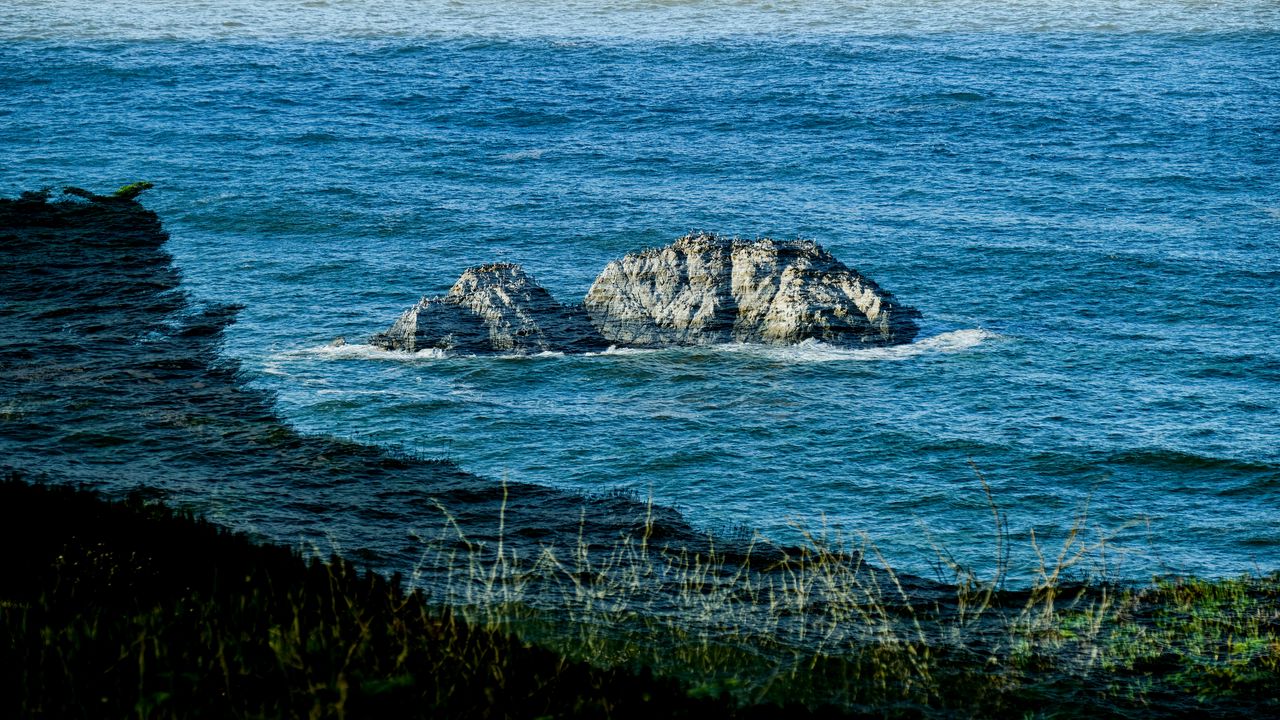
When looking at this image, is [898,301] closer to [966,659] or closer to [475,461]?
[475,461]

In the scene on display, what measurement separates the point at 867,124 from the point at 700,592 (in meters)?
50.2

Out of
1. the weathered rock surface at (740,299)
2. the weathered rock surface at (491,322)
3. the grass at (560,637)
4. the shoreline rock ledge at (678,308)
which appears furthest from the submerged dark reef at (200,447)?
the weathered rock surface at (740,299)

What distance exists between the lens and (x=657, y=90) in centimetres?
7150

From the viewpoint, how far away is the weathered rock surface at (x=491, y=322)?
3397 centimetres

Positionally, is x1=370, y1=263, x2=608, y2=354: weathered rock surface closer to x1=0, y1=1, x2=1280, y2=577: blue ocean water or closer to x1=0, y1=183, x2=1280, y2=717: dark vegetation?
x1=0, y1=1, x2=1280, y2=577: blue ocean water

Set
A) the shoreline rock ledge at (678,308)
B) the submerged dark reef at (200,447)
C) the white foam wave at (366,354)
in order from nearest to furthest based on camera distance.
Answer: the submerged dark reef at (200,447) → the white foam wave at (366,354) → the shoreline rock ledge at (678,308)

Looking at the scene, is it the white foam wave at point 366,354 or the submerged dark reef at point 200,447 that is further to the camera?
the white foam wave at point 366,354

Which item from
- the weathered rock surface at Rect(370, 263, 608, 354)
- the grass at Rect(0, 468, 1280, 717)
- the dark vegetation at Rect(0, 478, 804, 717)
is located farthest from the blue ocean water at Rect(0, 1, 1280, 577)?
the dark vegetation at Rect(0, 478, 804, 717)

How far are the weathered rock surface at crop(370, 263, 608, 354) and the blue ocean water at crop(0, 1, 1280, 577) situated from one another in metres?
0.87

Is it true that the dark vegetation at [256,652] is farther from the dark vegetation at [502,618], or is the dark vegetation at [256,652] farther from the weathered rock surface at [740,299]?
the weathered rock surface at [740,299]

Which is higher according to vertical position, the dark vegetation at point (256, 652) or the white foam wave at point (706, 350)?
the dark vegetation at point (256, 652)

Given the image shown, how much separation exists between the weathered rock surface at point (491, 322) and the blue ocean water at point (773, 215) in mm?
873

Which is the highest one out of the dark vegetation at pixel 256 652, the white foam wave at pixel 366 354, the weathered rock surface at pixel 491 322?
the dark vegetation at pixel 256 652

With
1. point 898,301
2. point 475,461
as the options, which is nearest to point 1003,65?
point 898,301
